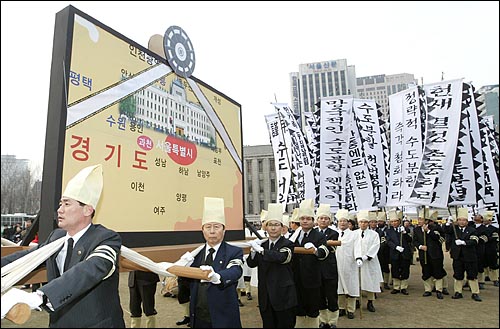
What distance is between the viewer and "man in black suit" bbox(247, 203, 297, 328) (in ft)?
13.1

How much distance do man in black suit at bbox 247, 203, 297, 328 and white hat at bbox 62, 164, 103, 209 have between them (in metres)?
2.02

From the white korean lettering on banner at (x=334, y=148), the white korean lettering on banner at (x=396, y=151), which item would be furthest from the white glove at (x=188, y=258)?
the white korean lettering on banner at (x=396, y=151)

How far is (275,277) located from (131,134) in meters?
2.22

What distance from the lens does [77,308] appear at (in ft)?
7.07

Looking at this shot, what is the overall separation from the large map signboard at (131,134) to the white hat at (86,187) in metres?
0.66

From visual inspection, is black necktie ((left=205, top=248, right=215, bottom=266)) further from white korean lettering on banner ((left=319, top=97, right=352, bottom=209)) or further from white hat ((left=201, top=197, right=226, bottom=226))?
white korean lettering on banner ((left=319, top=97, right=352, bottom=209))

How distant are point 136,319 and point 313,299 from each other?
2.61 meters

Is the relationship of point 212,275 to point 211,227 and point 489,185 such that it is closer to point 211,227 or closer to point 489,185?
point 211,227

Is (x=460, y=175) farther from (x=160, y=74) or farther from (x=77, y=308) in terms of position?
(x=77, y=308)

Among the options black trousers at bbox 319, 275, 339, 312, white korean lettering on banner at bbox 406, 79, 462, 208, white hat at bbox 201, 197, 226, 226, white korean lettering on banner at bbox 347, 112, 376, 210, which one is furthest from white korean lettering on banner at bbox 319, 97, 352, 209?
white hat at bbox 201, 197, 226, 226


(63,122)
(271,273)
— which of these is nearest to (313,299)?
(271,273)

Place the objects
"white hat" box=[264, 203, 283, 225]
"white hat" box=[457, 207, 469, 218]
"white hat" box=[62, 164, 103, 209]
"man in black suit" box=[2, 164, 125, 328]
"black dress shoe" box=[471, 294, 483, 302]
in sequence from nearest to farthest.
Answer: "man in black suit" box=[2, 164, 125, 328]
"white hat" box=[62, 164, 103, 209]
"white hat" box=[264, 203, 283, 225]
"black dress shoe" box=[471, 294, 483, 302]
"white hat" box=[457, 207, 469, 218]

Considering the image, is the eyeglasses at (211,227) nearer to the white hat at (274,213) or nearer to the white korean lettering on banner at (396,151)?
the white hat at (274,213)

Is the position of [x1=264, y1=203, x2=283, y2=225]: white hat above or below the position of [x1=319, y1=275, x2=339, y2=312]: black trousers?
above
